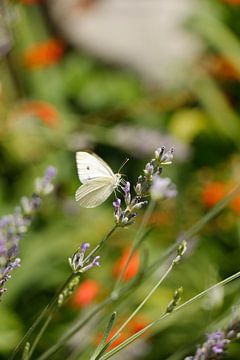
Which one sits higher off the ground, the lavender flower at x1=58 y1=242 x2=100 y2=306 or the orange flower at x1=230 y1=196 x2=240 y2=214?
the orange flower at x1=230 y1=196 x2=240 y2=214

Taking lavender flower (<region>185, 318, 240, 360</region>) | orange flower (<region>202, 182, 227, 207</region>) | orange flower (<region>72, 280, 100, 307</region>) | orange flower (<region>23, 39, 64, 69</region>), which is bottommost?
lavender flower (<region>185, 318, 240, 360</region>)

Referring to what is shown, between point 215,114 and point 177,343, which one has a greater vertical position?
point 215,114

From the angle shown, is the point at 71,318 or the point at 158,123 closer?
the point at 71,318

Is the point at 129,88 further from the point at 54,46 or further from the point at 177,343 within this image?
the point at 177,343

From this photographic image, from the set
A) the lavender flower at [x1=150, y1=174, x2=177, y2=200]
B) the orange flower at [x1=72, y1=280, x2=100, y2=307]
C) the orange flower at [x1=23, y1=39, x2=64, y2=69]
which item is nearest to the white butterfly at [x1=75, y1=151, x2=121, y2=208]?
the lavender flower at [x1=150, y1=174, x2=177, y2=200]

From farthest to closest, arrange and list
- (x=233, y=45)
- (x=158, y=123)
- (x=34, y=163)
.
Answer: (x=158, y=123) < (x=233, y=45) < (x=34, y=163)

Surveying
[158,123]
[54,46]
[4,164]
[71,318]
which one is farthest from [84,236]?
[54,46]

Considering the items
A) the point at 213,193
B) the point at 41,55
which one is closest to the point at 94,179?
the point at 213,193

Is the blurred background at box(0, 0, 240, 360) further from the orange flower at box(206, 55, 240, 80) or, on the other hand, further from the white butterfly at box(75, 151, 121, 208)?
the white butterfly at box(75, 151, 121, 208)
